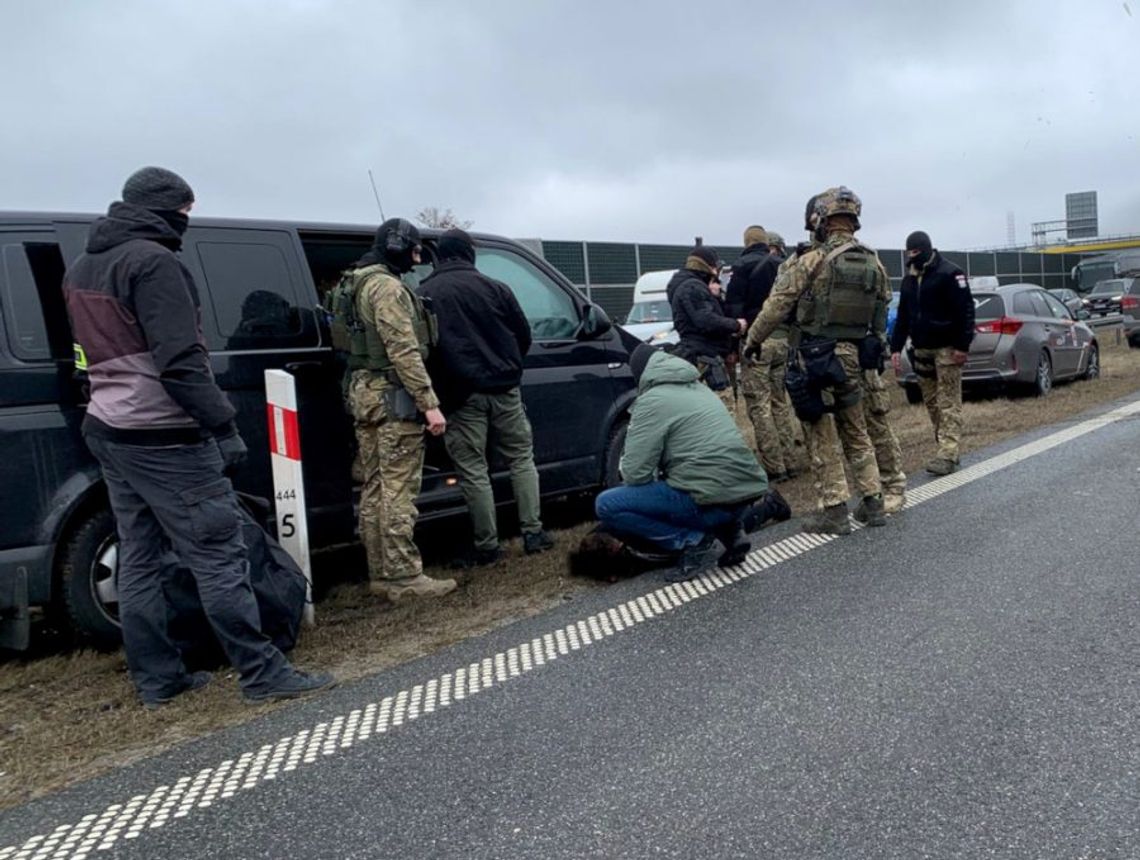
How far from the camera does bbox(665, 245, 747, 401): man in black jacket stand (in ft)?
22.8

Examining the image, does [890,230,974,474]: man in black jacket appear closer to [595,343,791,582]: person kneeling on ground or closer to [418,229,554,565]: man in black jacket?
[595,343,791,582]: person kneeling on ground

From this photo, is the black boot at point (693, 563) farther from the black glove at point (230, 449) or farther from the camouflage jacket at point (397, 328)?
the black glove at point (230, 449)

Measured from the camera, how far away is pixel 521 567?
5.25m

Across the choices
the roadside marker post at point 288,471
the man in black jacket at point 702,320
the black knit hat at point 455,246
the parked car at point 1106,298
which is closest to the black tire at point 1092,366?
the man in black jacket at point 702,320

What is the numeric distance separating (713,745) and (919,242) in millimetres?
5549

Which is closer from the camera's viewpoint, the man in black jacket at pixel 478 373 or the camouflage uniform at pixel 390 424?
the camouflage uniform at pixel 390 424

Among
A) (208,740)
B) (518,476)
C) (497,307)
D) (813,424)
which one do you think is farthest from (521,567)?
(208,740)

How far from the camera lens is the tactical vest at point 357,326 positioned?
4676 millimetres

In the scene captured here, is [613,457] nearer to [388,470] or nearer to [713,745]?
[388,470]

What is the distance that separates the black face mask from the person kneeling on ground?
2.26 meters

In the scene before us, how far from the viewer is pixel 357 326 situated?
471 cm

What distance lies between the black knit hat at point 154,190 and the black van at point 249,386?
2.83 ft

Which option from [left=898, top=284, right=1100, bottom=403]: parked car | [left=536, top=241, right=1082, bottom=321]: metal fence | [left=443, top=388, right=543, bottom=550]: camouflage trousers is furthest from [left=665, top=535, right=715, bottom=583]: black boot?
[left=536, top=241, right=1082, bottom=321]: metal fence

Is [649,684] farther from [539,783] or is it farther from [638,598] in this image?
[638,598]
